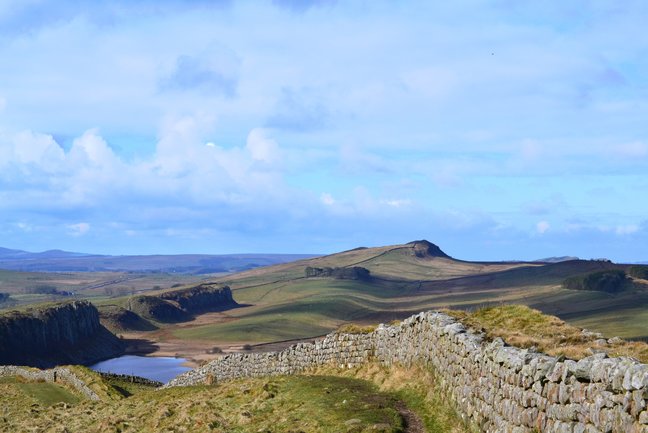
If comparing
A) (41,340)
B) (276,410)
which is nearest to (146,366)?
(41,340)

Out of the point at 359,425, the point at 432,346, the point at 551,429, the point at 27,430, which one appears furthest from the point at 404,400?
the point at 27,430

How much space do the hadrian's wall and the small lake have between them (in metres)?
121

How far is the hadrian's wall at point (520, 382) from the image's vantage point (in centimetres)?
1307

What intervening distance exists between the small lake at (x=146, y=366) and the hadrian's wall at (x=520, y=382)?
121 metres

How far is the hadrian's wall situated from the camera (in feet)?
42.9

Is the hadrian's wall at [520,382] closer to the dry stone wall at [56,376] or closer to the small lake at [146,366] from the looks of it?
the dry stone wall at [56,376]

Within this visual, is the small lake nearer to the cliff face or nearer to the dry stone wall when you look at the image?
the cliff face

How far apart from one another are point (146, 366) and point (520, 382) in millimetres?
164388

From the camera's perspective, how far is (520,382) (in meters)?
17.5

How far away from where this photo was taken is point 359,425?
916 inches

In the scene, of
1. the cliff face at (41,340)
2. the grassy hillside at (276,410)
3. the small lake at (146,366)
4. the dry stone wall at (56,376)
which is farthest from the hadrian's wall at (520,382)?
the cliff face at (41,340)

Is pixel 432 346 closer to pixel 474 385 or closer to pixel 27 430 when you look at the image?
pixel 474 385

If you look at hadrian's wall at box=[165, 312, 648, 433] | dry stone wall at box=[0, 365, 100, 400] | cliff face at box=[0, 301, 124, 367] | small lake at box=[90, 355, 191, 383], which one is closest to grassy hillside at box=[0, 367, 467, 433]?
hadrian's wall at box=[165, 312, 648, 433]

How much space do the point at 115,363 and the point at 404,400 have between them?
16836 cm
